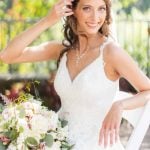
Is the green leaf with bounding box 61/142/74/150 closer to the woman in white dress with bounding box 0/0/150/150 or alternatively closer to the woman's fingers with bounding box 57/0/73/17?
the woman in white dress with bounding box 0/0/150/150

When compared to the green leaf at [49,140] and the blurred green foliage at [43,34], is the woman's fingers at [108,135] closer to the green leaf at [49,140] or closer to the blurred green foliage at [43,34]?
the green leaf at [49,140]

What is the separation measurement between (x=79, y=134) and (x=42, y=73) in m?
6.06

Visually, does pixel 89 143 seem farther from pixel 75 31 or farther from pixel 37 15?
pixel 37 15

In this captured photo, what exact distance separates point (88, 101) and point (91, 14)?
452 millimetres

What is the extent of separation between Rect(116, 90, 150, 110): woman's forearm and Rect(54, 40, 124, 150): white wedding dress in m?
0.29

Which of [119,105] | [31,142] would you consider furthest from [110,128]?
[31,142]

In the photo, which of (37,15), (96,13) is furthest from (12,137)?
(37,15)

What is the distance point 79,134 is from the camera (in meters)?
3.77

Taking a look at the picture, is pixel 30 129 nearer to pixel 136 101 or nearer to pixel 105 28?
pixel 136 101

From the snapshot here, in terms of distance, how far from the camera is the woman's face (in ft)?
12.1

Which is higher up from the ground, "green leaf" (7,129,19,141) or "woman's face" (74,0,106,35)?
Result: "woman's face" (74,0,106,35)

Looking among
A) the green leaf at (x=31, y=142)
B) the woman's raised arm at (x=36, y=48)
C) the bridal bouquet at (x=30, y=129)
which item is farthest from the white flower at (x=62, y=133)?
the woman's raised arm at (x=36, y=48)

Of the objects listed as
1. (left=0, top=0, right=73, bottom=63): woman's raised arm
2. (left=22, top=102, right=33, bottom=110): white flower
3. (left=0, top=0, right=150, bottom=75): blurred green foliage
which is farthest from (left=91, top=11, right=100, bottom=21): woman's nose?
(left=0, top=0, right=150, bottom=75): blurred green foliage

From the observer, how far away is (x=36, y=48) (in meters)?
4.03
